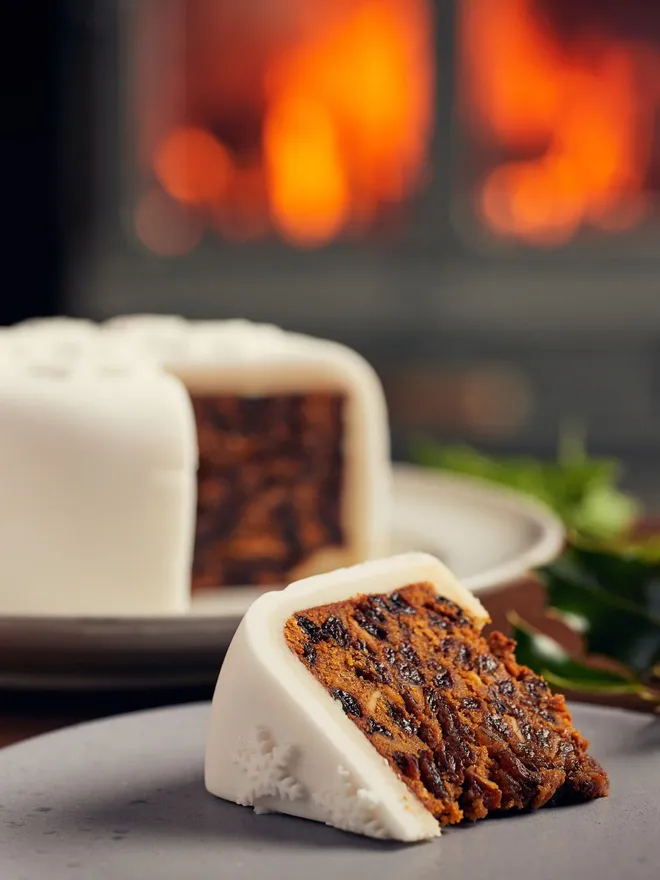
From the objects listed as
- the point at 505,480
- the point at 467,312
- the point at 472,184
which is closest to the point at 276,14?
the point at 472,184

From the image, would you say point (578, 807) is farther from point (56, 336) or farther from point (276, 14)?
point (276, 14)

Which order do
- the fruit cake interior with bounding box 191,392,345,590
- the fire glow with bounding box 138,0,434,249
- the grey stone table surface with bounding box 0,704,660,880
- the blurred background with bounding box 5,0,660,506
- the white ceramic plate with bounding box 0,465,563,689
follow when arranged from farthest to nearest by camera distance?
the fire glow with bounding box 138,0,434,249 < the blurred background with bounding box 5,0,660,506 < the fruit cake interior with bounding box 191,392,345,590 < the white ceramic plate with bounding box 0,465,563,689 < the grey stone table surface with bounding box 0,704,660,880

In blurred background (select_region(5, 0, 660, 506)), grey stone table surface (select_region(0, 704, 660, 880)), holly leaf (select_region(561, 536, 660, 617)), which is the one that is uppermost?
grey stone table surface (select_region(0, 704, 660, 880))

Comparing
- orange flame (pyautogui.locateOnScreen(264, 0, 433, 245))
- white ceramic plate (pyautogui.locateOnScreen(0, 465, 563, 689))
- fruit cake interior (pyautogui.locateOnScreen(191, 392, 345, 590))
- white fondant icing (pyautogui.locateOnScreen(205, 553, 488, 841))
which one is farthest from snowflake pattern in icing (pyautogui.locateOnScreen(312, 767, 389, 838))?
orange flame (pyautogui.locateOnScreen(264, 0, 433, 245))

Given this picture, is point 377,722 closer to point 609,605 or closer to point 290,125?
point 609,605

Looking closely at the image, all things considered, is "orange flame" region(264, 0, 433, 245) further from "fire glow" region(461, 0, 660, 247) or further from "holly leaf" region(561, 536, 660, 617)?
"holly leaf" region(561, 536, 660, 617)

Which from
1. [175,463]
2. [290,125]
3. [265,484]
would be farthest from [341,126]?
[175,463]

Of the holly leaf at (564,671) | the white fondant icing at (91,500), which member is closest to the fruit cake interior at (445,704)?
the holly leaf at (564,671)
